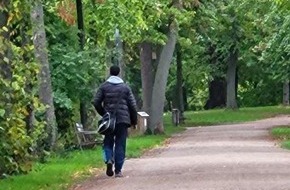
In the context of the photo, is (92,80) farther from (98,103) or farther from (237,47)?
(237,47)

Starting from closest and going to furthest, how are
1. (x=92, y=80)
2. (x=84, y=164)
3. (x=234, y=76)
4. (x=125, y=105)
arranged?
1. (x=125, y=105)
2. (x=84, y=164)
3. (x=92, y=80)
4. (x=234, y=76)

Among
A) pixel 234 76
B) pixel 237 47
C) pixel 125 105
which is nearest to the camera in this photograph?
pixel 125 105

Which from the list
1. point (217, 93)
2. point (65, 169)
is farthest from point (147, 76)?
point (217, 93)

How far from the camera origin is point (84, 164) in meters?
20.0

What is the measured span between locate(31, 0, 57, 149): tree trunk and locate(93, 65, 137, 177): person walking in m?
4.21

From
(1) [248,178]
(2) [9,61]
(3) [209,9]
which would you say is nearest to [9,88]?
(2) [9,61]

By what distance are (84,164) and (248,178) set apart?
5713mm

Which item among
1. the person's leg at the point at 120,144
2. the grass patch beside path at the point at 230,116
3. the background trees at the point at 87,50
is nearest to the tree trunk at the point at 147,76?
the background trees at the point at 87,50

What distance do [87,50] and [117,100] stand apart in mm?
9748

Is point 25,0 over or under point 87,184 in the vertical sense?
over

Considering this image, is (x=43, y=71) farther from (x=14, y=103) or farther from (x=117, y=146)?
Result: (x=117, y=146)

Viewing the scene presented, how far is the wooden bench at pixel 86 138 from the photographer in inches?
1000

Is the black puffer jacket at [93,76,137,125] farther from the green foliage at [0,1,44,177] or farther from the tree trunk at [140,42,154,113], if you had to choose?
the tree trunk at [140,42,154,113]

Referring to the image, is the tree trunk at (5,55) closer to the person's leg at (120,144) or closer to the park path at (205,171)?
the person's leg at (120,144)
